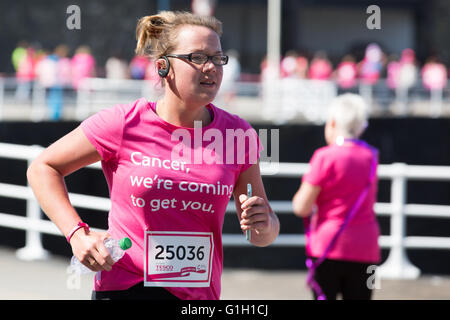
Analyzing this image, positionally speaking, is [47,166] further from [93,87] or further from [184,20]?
[93,87]

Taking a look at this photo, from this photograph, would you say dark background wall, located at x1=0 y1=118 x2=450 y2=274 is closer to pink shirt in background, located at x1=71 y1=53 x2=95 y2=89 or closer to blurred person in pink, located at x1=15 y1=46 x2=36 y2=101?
pink shirt in background, located at x1=71 y1=53 x2=95 y2=89

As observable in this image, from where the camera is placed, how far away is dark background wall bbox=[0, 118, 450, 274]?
10898 mm

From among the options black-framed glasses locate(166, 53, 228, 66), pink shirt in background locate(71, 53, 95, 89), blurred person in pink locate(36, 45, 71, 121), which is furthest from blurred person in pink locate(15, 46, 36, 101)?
black-framed glasses locate(166, 53, 228, 66)

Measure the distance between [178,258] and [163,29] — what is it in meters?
0.96

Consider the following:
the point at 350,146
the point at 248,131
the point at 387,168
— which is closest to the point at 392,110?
the point at 387,168

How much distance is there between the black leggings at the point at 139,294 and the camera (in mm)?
3553

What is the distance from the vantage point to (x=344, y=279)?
5.34 meters

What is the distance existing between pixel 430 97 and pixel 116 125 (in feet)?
63.0

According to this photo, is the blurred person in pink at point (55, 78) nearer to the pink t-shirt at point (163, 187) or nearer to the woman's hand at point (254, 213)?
the pink t-shirt at point (163, 187)

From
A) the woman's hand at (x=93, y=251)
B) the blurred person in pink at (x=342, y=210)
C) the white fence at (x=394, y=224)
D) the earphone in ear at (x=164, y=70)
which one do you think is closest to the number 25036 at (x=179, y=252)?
the woman's hand at (x=93, y=251)

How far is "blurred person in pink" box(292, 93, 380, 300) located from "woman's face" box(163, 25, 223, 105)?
196 centimetres

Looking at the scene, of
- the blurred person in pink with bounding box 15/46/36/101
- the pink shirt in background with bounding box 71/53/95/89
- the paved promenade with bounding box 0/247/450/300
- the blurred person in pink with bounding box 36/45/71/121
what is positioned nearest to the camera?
the paved promenade with bounding box 0/247/450/300

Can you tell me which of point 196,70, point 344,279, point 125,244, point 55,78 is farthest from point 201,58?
point 55,78

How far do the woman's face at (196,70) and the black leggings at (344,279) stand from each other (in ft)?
7.02
